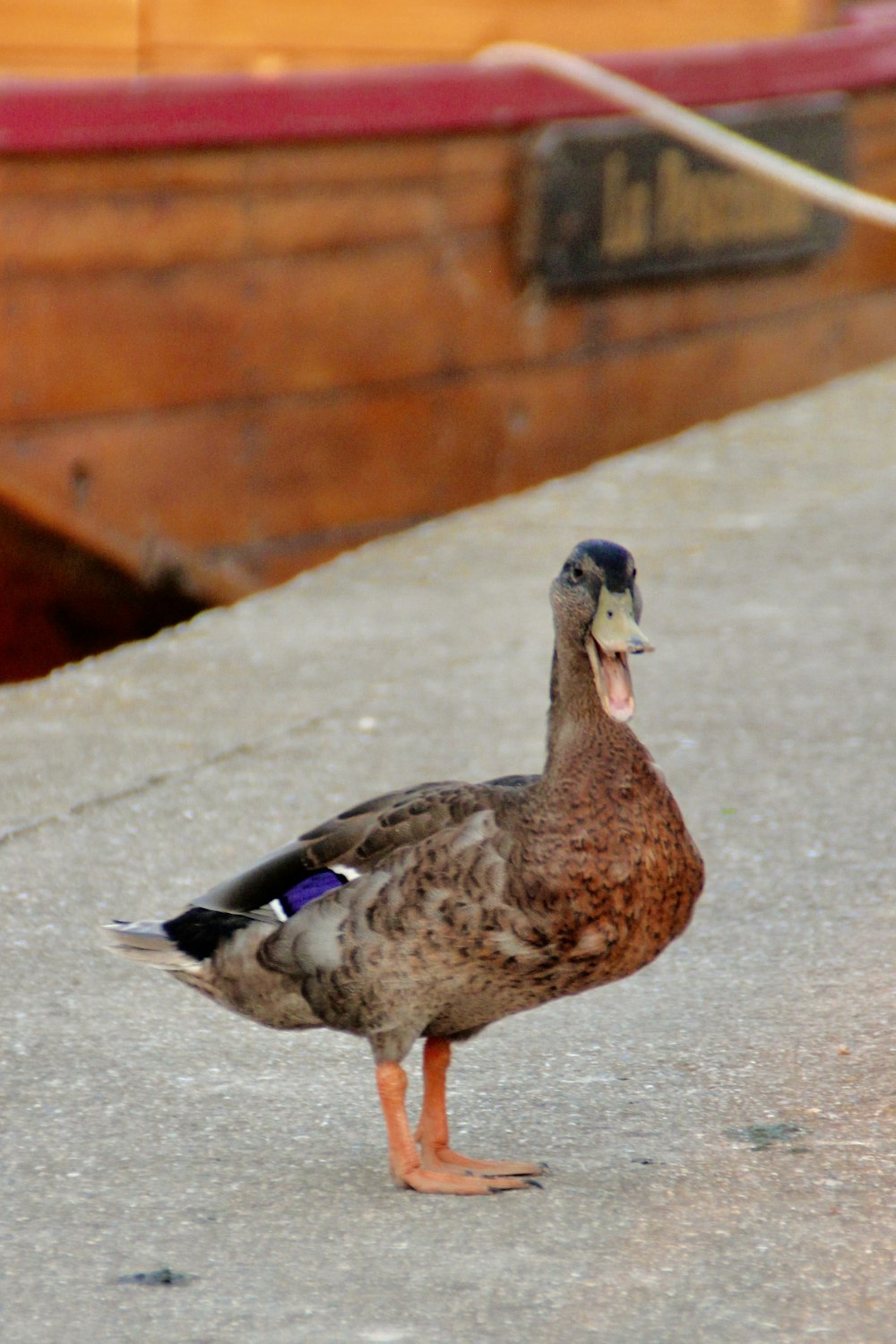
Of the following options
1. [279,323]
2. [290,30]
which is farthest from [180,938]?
[290,30]

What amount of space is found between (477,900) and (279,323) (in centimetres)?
515

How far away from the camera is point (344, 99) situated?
25.0 feet

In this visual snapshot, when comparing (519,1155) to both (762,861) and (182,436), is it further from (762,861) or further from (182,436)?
(182,436)

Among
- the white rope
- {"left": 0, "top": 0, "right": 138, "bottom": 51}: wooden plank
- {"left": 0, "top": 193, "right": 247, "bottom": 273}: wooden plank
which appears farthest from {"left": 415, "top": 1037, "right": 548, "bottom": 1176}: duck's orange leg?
{"left": 0, "top": 0, "right": 138, "bottom": 51}: wooden plank

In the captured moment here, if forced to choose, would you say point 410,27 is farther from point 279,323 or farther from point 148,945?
point 148,945

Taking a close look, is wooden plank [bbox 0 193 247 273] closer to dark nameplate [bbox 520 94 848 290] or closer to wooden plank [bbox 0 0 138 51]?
dark nameplate [bbox 520 94 848 290]

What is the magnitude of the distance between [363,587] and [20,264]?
1.64 metres

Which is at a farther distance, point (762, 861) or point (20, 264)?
point (20, 264)

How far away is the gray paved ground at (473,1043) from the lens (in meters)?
2.72

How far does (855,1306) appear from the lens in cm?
263

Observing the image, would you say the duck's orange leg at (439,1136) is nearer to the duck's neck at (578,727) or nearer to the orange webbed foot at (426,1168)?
the orange webbed foot at (426,1168)

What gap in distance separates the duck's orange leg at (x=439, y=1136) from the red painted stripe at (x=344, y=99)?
456 cm

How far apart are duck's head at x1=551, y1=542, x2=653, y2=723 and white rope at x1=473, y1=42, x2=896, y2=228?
3.80 metres

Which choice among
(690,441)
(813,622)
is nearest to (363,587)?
(813,622)
